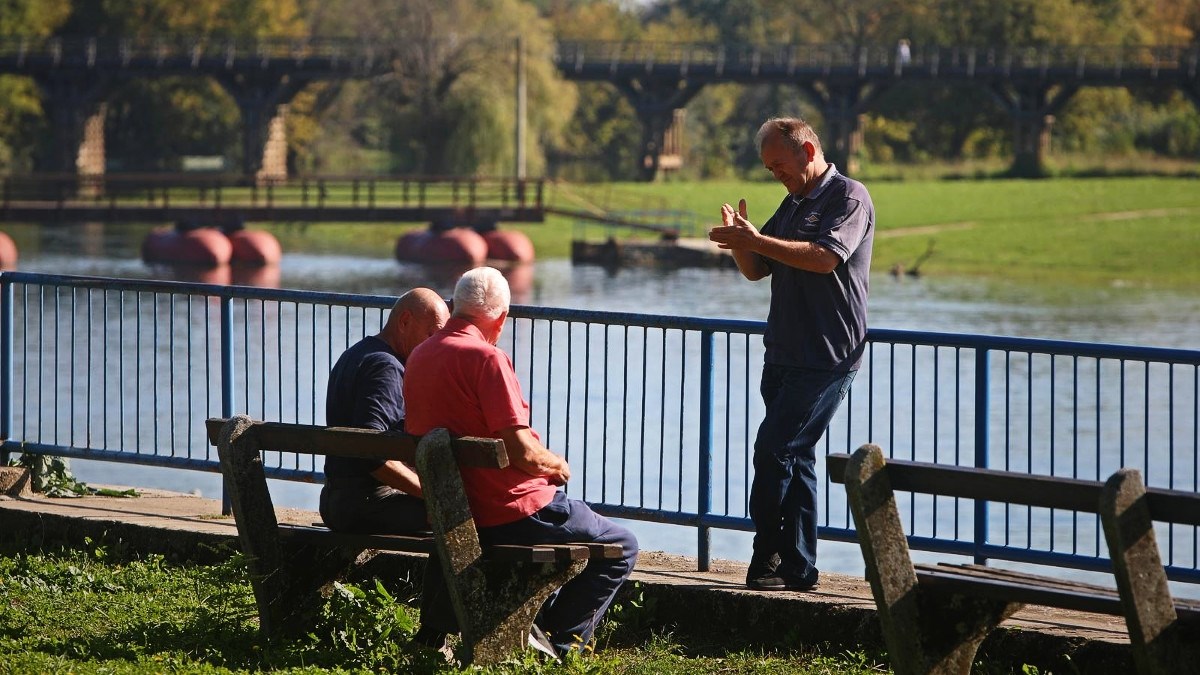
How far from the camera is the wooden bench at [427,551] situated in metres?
5.51

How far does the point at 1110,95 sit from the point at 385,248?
43198 millimetres

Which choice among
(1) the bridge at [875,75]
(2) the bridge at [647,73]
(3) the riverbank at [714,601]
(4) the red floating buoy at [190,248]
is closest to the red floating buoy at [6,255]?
(4) the red floating buoy at [190,248]

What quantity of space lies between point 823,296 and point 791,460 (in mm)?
623

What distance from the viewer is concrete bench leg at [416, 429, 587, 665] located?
5.51 meters

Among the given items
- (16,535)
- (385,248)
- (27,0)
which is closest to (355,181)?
(385,248)

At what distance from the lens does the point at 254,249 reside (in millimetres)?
46125

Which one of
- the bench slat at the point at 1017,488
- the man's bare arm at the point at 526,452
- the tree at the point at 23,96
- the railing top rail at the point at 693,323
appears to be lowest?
the man's bare arm at the point at 526,452

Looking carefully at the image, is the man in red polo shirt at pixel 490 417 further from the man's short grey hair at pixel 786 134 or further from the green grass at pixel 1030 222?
the green grass at pixel 1030 222

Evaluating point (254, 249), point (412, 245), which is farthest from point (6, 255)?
point (412, 245)

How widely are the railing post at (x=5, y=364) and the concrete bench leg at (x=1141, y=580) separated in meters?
6.14

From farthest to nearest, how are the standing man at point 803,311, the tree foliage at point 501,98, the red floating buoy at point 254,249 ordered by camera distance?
the tree foliage at point 501,98
the red floating buoy at point 254,249
the standing man at point 803,311

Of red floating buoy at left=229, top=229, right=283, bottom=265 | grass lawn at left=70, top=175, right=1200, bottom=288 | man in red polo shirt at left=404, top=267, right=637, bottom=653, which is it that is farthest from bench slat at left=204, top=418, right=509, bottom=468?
red floating buoy at left=229, top=229, right=283, bottom=265

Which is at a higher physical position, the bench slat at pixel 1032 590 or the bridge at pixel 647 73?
the bridge at pixel 647 73

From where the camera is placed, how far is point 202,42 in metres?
77.9
